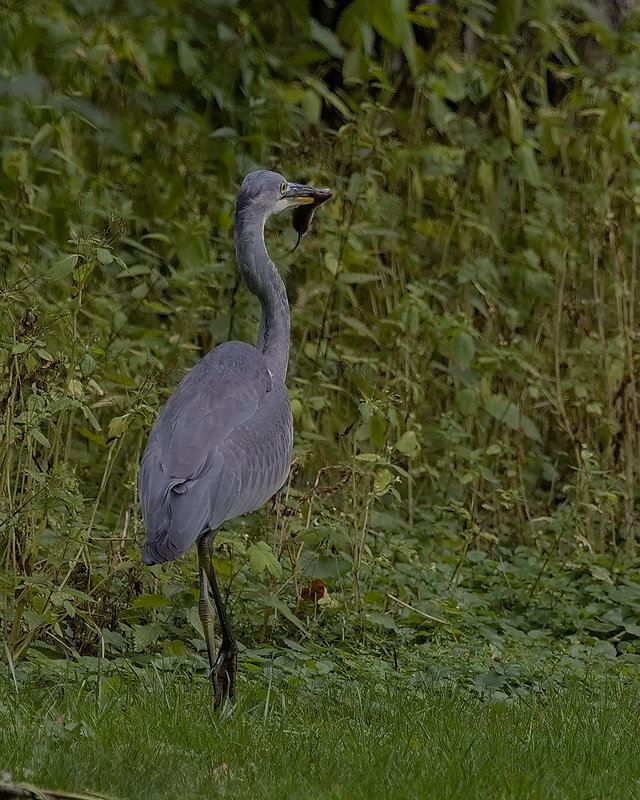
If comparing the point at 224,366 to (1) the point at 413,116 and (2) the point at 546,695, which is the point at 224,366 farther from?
(1) the point at 413,116

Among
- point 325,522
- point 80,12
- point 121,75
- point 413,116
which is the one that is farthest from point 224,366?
point 413,116

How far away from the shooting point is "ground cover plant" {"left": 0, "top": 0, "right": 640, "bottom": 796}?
16.4ft

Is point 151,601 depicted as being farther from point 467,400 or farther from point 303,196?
point 467,400

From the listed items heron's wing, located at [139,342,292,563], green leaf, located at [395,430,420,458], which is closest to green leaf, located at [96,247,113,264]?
heron's wing, located at [139,342,292,563]

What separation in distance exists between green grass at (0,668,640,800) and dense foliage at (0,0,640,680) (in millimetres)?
673

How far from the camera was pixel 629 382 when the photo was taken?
8.00 meters

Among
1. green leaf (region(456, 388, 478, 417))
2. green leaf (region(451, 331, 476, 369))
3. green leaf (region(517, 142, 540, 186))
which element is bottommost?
green leaf (region(456, 388, 478, 417))

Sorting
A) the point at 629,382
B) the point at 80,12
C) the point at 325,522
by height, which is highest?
the point at 80,12

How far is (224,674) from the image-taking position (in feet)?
15.6

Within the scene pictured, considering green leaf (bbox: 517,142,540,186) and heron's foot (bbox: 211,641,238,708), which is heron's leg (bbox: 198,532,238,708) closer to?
heron's foot (bbox: 211,641,238,708)

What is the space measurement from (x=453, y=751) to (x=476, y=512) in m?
4.38

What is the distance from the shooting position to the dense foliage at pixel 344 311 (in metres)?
5.11

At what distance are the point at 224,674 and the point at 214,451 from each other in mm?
811

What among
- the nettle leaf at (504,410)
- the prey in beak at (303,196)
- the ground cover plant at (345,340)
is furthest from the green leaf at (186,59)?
the nettle leaf at (504,410)
